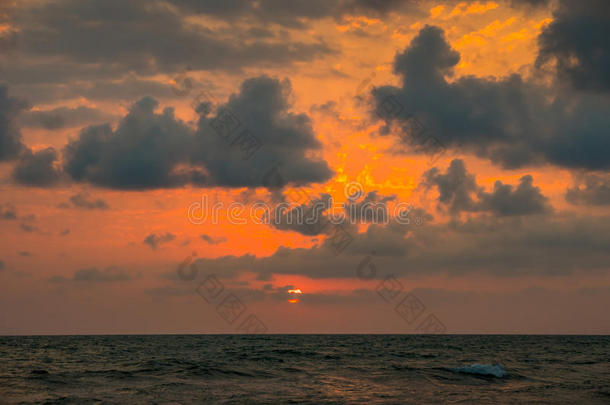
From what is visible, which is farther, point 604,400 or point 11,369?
point 11,369

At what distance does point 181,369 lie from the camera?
5031 centimetres

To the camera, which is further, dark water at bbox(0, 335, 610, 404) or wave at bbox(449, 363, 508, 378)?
wave at bbox(449, 363, 508, 378)

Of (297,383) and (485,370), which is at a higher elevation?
(485,370)

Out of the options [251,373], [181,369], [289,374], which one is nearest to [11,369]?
[181,369]

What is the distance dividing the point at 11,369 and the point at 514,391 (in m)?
48.5

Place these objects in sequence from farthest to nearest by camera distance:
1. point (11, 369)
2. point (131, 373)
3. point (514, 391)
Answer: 1. point (11, 369)
2. point (131, 373)
3. point (514, 391)

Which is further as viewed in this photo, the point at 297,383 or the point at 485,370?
the point at 485,370

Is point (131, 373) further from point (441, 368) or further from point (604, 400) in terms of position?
point (604, 400)

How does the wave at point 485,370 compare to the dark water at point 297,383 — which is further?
the wave at point 485,370

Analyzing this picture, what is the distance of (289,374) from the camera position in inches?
1928

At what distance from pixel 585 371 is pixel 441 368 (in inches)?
607

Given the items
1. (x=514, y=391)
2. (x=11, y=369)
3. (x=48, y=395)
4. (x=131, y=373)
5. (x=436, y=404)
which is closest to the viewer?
(x=436, y=404)

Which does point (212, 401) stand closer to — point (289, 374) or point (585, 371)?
point (289, 374)

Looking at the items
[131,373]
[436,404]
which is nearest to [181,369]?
[131,373]
